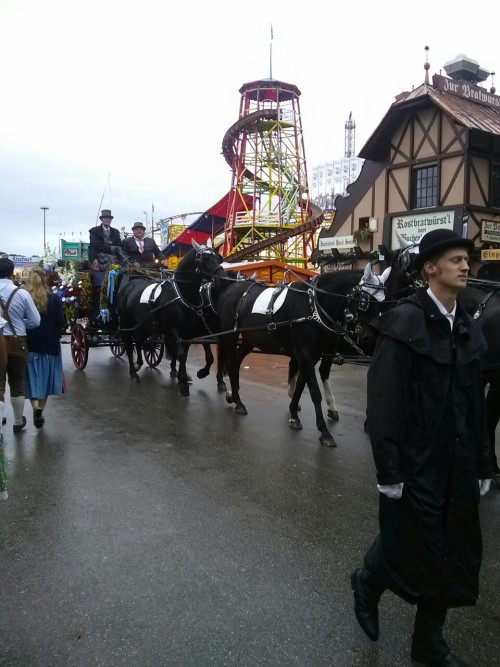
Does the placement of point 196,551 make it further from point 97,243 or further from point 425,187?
point 425,187

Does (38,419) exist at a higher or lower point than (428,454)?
lower

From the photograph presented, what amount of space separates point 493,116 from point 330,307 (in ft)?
52.6

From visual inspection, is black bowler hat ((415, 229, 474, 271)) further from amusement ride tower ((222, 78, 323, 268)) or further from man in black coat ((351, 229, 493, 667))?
amusement ride tower ((222, 78, 323, 268))

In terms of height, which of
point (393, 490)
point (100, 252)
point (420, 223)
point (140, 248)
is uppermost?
point (420, 223)

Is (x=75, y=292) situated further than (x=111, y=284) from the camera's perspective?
Yes

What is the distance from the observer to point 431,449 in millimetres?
2395

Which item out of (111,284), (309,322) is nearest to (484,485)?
(309,322)

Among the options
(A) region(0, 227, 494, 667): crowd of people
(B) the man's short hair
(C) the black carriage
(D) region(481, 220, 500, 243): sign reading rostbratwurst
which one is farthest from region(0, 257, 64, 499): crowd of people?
(D) region(481, 220, 500, 243): sign reading rostbratwurst

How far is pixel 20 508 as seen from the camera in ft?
14.0

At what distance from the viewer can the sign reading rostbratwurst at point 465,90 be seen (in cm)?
1795

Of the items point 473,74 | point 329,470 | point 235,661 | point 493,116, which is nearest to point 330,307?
point 329,470

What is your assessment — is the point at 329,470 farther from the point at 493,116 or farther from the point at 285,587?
the point at 493,116

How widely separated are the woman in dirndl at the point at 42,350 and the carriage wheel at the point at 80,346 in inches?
150

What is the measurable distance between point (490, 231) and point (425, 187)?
2830 millimetres
